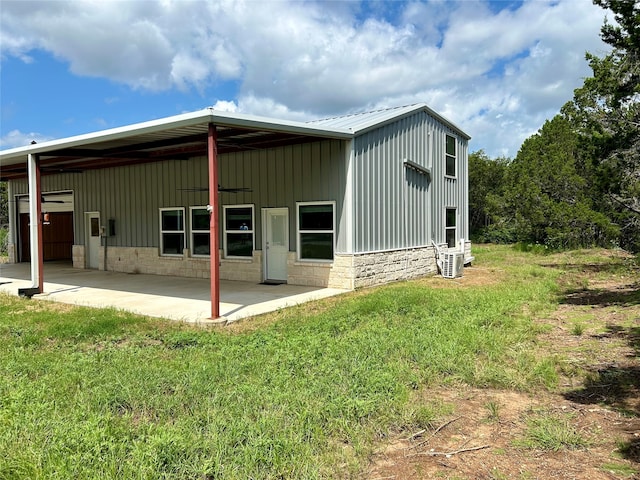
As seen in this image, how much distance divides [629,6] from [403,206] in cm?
621

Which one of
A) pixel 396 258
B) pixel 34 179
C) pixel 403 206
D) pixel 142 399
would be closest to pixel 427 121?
pixel 403 206

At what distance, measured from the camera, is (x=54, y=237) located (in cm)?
1977

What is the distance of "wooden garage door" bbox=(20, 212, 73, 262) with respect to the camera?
19253 mm

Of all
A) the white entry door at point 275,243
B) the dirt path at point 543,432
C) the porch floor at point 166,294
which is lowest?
the dirt path at point 543,432

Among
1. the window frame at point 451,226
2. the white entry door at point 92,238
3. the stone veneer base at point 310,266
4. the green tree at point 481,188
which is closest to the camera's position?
the stone veneer base at point 310,266

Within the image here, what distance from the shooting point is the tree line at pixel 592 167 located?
10223 millimetres

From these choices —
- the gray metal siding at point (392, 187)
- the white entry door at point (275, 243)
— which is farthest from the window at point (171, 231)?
the gray metal siding at point (392, 187)

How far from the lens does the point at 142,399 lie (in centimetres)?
417

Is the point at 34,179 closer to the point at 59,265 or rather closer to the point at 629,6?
the point at 59,265

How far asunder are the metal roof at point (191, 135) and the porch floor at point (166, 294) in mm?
3145

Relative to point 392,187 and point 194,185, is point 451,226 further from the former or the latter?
point 194,185

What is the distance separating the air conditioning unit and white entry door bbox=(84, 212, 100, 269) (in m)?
11.3

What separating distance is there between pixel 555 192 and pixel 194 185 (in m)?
14.4

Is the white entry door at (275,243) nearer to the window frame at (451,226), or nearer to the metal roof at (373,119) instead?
the metal roof at (373,119)
